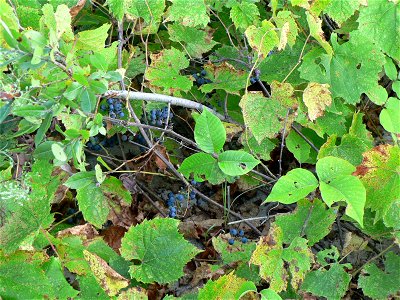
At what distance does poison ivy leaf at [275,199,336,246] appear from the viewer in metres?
1.48

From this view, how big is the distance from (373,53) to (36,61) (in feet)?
3.22

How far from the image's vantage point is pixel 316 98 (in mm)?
1486

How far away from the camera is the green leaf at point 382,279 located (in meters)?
1.51

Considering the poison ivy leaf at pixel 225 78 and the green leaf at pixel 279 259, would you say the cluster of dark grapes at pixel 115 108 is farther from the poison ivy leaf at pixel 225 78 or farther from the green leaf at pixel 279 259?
the green leaf at pixel 279 259

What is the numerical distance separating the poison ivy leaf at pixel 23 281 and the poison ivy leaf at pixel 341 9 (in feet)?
3.39

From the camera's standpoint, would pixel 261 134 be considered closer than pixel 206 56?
Yes

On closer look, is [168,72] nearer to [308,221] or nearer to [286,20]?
[286,20]

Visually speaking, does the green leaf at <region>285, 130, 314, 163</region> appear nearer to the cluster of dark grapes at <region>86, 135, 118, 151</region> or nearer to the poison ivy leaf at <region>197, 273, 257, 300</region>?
the poison ivy leaf at <region>197, 273, 257, 300</region>

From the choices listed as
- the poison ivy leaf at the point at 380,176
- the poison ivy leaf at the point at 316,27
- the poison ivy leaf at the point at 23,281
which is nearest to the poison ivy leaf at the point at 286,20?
the poison ivy leaf at the point at 316,27

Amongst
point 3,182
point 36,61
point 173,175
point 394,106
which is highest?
point 36,61

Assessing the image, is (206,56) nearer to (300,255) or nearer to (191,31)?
(191,31)

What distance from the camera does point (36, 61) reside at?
0.96 metres

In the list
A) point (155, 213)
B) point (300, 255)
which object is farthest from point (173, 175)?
point (300, 255)

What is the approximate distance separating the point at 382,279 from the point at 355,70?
60cm
